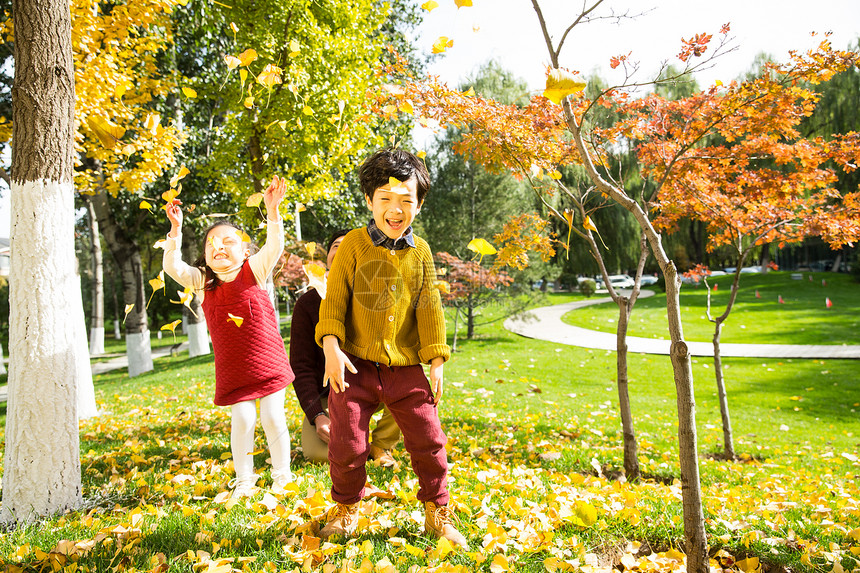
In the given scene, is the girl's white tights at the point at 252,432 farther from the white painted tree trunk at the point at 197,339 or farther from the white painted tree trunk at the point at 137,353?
the white painted tree trunk at the point at 197,339

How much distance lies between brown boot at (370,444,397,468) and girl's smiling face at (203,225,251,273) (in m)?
1.71

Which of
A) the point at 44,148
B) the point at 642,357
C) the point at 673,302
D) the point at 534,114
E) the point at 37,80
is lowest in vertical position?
the point at 642,357

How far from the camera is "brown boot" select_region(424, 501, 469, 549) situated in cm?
223

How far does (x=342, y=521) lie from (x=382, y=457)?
4.49 ft

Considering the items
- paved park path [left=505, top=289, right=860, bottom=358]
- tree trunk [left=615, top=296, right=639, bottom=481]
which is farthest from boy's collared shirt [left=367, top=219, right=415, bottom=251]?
paved park path [left=505, top=289, right=860, bottom=358]

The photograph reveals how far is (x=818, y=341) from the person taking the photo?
1318 cm

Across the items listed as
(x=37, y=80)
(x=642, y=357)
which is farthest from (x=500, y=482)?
(x=642, y=357)

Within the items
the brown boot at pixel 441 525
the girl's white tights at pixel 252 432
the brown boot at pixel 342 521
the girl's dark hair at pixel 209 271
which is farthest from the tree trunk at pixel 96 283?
the brown boot at pixel 441 525

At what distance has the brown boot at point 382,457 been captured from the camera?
3.55 metres

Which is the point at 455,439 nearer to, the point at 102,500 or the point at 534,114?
the point at 102,500

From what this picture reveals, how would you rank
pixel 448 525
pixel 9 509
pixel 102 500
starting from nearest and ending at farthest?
pixel 448 525 → pixel 9 509 → pixel 102 500

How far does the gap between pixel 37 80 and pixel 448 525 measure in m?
Result: 3.20

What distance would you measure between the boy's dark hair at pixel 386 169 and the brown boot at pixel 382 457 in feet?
6.76

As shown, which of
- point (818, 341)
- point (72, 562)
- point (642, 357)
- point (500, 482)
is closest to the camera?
point (72, 562)
